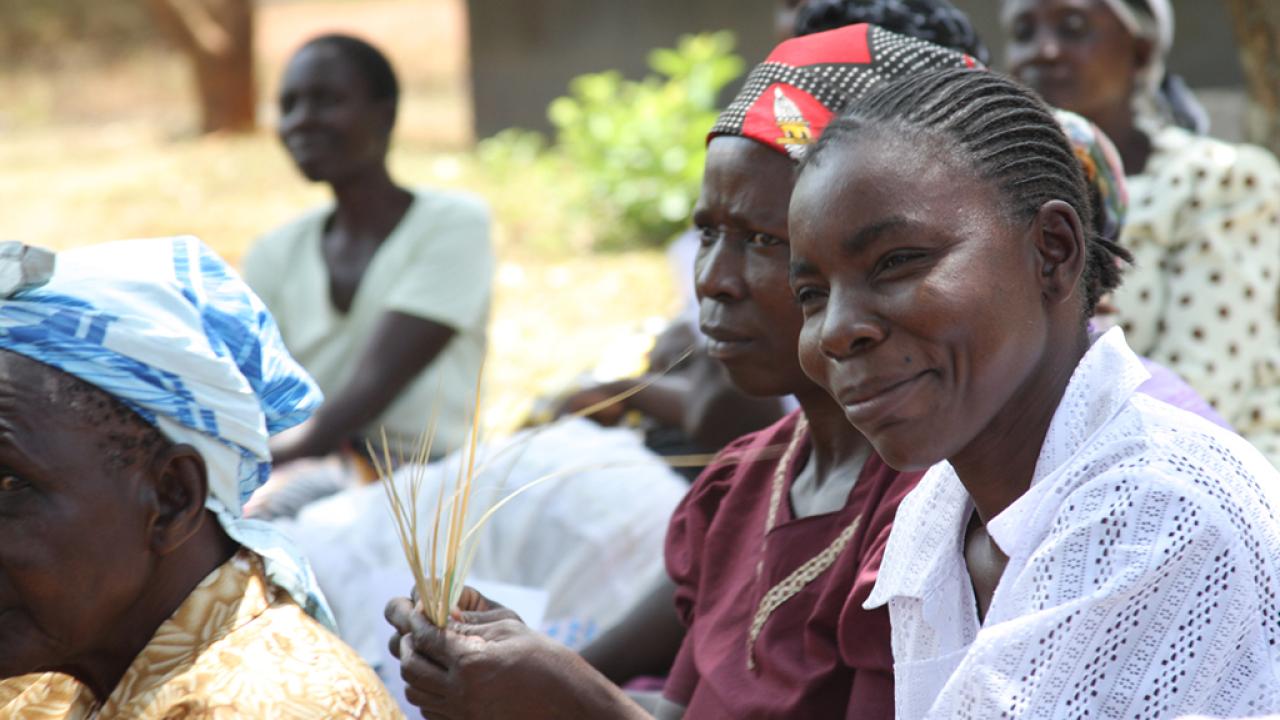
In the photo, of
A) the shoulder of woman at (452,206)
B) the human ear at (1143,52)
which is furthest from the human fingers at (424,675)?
the human ear at (1143,52)

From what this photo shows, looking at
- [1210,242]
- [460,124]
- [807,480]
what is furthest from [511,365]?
[460,124]

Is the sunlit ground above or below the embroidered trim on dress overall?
below

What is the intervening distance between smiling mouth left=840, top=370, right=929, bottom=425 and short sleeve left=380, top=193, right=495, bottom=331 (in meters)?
3.05

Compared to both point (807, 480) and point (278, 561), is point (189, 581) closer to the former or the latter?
point (278, 561)

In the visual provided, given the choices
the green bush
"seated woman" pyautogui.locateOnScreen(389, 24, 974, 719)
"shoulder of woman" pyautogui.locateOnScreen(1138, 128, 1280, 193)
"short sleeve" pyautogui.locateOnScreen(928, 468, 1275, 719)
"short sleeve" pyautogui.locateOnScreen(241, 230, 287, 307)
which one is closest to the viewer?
"short sleeve" pyautogui.locateOnScreen(928, 468, 1275, 719)

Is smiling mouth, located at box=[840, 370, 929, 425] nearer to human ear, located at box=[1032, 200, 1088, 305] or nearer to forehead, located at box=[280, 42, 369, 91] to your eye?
human ear, located at box=[1032, 200, 1088, 305]

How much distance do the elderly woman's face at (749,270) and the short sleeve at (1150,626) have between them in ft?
2.84

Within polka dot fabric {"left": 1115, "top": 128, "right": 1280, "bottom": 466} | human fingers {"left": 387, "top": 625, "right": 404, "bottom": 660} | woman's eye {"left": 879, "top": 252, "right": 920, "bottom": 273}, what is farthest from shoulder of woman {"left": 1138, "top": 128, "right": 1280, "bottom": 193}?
human fingers {"left": 387, "top": 625, "right": 404, "bottom": 660}

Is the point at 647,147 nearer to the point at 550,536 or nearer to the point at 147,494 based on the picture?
the point at 550,536

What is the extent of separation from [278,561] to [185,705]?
286mm

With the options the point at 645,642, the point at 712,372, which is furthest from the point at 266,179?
the point at 645,642

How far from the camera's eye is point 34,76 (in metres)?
18.6

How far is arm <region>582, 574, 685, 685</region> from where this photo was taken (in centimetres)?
308

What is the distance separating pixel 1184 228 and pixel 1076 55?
630 millimetres
